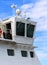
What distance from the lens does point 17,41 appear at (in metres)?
31.5

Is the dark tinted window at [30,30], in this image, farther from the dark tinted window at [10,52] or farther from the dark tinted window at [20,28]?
the dark tinted window at [10,52]

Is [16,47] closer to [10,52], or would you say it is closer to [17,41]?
[17,41]

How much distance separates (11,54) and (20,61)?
4.16ft

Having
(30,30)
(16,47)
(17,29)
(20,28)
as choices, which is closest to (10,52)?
(16,47)

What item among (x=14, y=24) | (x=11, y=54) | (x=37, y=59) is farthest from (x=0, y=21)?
(x=37, y=59)

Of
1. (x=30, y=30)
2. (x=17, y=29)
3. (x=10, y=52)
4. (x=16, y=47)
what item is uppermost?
(x=17, y=29)

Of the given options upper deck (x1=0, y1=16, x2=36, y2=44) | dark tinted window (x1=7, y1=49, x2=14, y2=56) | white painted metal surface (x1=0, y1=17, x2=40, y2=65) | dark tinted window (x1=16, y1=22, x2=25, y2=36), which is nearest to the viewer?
white painted metal surface (x1=0, y1=17, x2=40, y2=65)

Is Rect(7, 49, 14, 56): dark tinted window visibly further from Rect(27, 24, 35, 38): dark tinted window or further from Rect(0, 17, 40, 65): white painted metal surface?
Rect(27, 24, 35, 38): dark tinted window

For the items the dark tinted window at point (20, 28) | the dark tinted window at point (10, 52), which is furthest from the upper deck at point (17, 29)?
the dark tinted window at point (10, 52)

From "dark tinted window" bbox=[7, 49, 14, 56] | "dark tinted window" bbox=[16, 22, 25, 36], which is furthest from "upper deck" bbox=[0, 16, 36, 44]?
"dark tinted window" bbox=[7, 49, 14, 56]

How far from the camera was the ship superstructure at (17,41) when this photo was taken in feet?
99.9

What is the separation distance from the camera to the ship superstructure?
30.4 meters

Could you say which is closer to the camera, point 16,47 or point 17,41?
point 17,41

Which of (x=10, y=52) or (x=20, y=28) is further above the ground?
(x=20, y=28)
